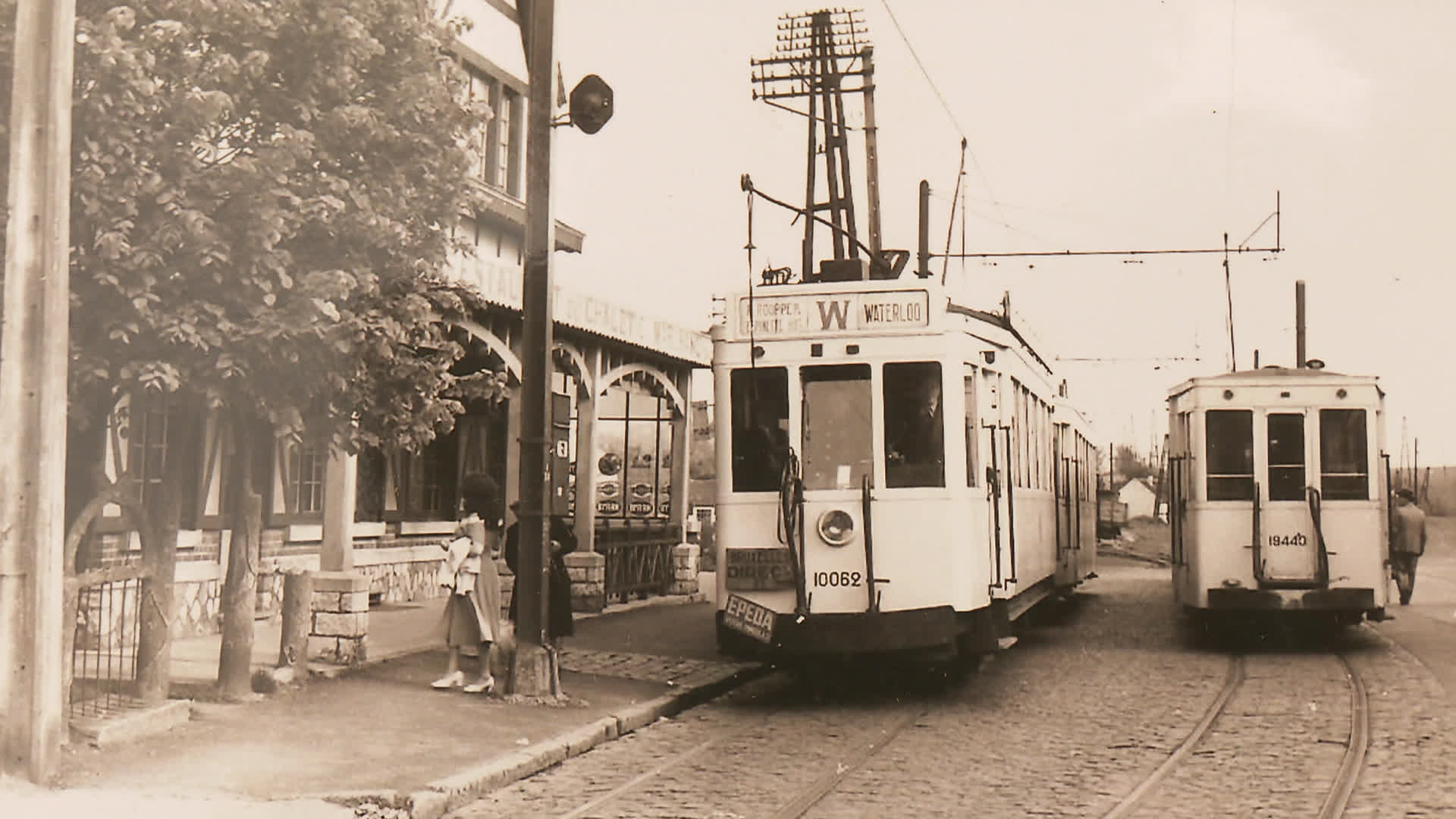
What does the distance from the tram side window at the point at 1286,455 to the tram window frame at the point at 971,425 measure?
511cm

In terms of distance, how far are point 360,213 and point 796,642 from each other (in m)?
4.35

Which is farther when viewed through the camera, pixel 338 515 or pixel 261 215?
pixel 338 515

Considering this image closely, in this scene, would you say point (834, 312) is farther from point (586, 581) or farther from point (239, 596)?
point (586, 581)

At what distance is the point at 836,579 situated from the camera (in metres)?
11.1

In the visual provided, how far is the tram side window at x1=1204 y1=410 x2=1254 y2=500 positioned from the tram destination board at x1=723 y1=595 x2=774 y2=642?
6.39 meters

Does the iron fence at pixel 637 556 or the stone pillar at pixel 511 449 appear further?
the iron fence at pixel 637 556

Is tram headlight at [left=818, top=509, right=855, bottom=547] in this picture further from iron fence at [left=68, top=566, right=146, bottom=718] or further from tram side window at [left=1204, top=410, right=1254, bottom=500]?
tram side window at [left=1204, top=410, right=1254, bottom=500]

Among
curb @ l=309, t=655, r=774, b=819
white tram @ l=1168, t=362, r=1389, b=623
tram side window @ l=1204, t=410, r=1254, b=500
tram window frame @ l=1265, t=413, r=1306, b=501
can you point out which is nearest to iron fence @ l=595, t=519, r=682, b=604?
curb @ l=309, t=655, r=774, b=819

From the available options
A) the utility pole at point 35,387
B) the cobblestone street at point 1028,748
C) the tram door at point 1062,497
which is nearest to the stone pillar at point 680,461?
the tram door at point 1062,497

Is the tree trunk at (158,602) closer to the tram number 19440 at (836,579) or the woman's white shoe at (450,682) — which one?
the woman's white shoe at (450,682)

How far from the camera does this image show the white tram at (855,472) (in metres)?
11.0

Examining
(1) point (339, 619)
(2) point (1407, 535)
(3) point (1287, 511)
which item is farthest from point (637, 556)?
(2) point (1407, 535)

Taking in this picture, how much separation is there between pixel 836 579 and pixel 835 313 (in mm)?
2016

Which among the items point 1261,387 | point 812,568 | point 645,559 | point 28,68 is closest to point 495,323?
point 645,559
